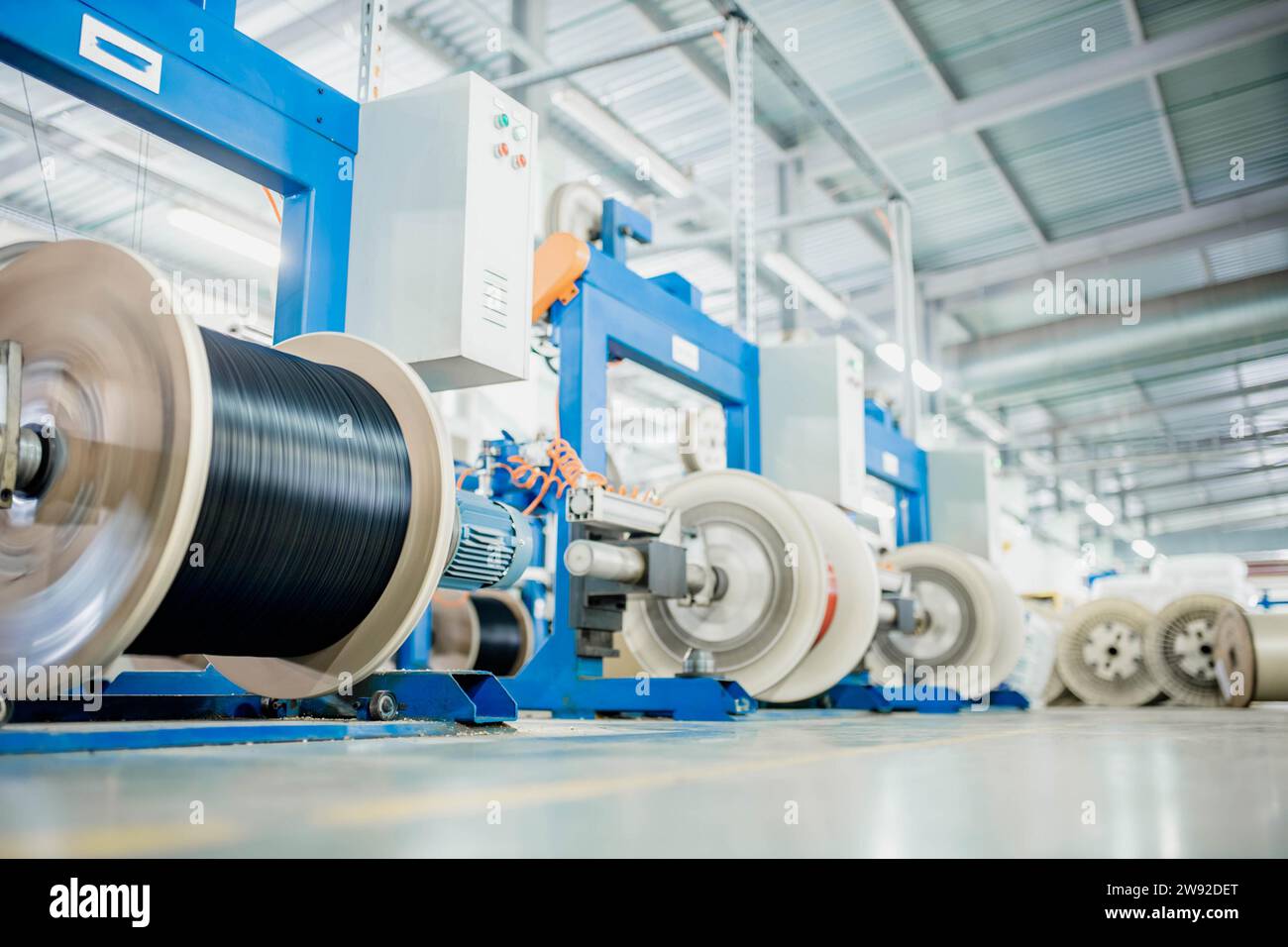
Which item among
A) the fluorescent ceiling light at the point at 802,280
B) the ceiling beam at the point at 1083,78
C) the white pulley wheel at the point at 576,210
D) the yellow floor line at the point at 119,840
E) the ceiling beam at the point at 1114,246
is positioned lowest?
the yellow floor line at the point at 119,840

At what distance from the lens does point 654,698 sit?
3.56 metres

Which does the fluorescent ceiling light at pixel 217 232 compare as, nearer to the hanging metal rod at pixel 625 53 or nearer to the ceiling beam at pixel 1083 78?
the hanging metal rod at pixel 625 53

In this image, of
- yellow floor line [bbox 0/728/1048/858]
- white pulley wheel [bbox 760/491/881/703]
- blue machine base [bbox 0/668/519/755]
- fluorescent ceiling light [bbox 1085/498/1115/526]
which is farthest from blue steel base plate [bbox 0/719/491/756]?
fluorescent ceiling light [bbox 1085/498/1115/526]

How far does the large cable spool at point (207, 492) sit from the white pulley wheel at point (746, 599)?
2.01 m

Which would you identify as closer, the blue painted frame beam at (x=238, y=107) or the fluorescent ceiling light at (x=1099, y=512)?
the blue painted frame beam at (x=238, y=107)

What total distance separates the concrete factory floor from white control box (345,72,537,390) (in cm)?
136

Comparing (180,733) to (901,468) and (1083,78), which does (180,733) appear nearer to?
(901,468)

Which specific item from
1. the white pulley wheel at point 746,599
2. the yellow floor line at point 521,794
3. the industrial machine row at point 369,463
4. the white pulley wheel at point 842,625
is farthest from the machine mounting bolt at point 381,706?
the white pulley wheel at point 842,625

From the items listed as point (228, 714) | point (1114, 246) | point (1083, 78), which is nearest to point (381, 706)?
point (228, 714)

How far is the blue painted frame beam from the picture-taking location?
2.44 meters

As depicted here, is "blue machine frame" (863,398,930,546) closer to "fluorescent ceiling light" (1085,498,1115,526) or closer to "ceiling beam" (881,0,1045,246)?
"ceiling beam" (881,0,1045,246)

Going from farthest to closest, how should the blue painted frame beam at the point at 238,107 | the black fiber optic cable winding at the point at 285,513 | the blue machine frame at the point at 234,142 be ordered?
the blue painted frame beam at the point at 238,107
the blue machine frame at the point at 234,142
the black fiber optic cable winding at the point at 285,513

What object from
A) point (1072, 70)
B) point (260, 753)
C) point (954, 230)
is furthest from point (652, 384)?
point (260, 753)

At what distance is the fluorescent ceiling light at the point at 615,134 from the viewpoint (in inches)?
317
